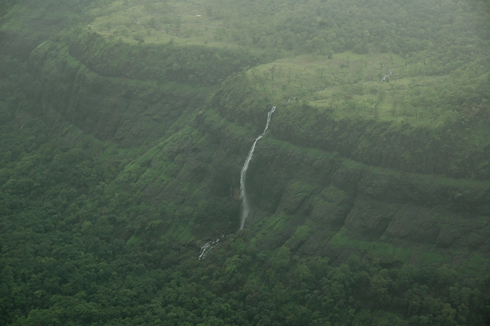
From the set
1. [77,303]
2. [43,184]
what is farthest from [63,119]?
[77,303]

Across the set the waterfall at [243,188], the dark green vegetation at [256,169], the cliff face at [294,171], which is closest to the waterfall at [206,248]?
the dark green vegetation at [256,169]

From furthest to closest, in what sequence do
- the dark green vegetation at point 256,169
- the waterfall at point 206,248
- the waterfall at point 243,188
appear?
1. the waterfall at point 243,188
2. the waterfall at point 206,248
3. the dark green vegetation at point 256,169

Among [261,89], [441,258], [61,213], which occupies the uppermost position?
[261,89]

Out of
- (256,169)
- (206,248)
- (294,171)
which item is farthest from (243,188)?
(206,248)

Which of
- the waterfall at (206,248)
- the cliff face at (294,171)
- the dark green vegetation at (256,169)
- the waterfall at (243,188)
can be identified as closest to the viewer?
the dark green vegetation at (256,169)

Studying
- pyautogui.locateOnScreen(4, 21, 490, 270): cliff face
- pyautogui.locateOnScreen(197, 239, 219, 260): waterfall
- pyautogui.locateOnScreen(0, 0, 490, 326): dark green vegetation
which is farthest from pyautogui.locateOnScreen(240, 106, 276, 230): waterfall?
pyautogui.locateOnScreen(197, 239, 219, 260): waterfall

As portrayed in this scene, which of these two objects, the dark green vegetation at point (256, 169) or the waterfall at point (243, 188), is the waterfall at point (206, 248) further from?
the waterfall at point (243, 188)

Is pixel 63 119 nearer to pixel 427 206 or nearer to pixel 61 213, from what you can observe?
pixel 61 213
